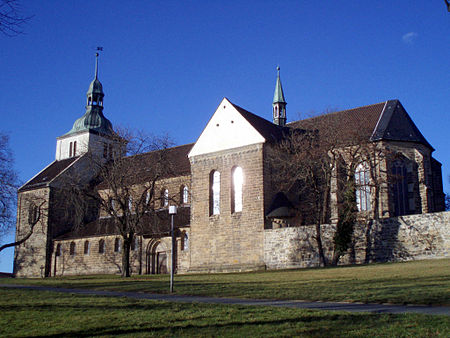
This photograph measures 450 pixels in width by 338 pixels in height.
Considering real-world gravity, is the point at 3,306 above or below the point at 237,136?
below

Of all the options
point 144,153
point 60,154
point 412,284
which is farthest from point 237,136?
point 60,154

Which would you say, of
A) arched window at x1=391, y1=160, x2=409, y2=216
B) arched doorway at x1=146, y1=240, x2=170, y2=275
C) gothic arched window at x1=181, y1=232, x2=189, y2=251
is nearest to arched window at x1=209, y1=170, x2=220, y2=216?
gothic arched window at x1=181, y1=232, x2=189, y2=251

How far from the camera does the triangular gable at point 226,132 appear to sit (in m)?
38.4

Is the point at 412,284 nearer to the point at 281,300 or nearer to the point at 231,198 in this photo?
the point at 281,300

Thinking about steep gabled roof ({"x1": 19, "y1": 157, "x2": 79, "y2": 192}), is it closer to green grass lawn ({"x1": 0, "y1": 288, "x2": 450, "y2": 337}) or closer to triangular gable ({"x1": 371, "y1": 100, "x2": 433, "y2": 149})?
triangular gable ({"x1": 371, "y1": 100, "x2": 433, "y2": 149})

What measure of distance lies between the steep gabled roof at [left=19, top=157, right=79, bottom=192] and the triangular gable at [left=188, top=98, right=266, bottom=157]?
19905mm

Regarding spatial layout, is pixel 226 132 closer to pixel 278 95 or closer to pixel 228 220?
pixel 228 220

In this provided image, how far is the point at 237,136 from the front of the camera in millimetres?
39000

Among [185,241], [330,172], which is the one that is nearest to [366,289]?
[330,172]

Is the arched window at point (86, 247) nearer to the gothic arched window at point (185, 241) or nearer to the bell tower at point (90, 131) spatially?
the gothic arched window at point (185, 241)

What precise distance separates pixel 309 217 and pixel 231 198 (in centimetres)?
582

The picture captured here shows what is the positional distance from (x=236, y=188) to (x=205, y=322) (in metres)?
27.4

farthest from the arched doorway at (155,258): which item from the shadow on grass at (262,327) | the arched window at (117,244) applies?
the shadow on grass at (262,327)

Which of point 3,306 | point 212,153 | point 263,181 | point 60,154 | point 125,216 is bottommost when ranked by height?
point 3,306
